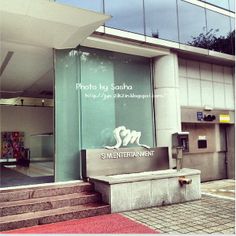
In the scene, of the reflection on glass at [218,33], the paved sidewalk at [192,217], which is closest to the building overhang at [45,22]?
the paved sidewalk at [192,217]

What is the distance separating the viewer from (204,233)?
538cm

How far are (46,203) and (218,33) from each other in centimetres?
942

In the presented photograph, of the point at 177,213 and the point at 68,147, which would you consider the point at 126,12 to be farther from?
the point at 177,213

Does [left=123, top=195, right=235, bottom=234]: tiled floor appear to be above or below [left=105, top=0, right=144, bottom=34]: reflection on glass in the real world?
below

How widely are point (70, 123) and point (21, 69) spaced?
173 inches

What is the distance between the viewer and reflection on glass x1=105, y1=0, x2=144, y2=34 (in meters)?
9.20

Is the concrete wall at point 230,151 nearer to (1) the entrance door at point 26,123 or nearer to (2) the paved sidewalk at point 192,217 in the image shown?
(2) the paved sidewalk at point 192,217

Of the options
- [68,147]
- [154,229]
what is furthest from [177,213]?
[68,147]

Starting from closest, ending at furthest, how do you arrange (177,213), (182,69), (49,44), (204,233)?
(204,233) → (177,213) → (49,44) → (182,69)

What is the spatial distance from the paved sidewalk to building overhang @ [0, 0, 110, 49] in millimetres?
4789

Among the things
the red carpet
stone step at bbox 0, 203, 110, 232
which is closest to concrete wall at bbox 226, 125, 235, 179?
stone step at bbox 0, 203, 110, 232

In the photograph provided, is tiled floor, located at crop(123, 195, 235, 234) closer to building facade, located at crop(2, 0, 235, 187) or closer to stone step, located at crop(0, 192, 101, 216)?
stone step, located at crop(0, 192, 101, 216)

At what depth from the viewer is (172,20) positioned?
10.6 m

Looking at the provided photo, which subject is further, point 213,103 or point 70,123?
point 213,103
